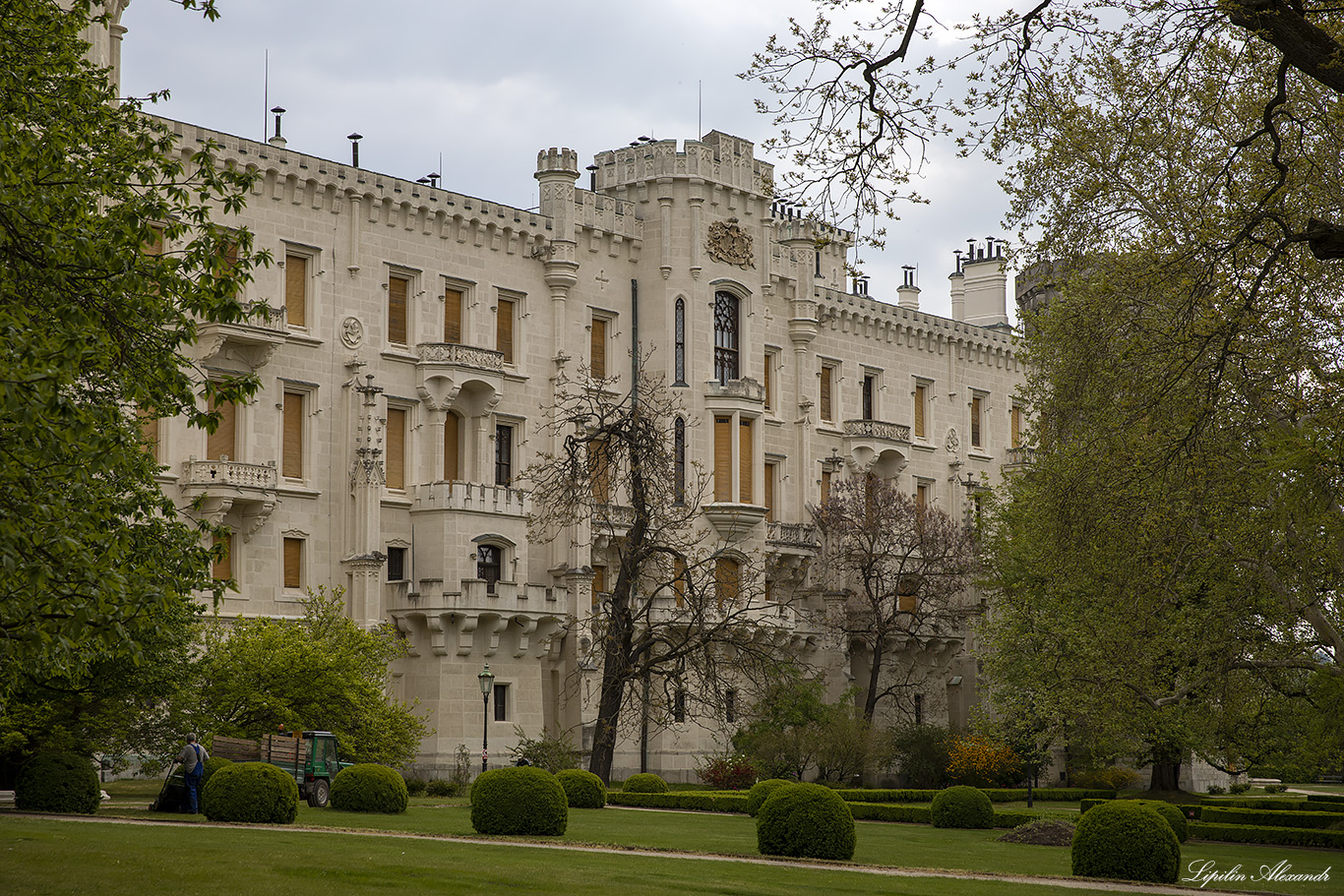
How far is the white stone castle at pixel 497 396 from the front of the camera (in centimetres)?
4206

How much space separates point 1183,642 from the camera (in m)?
30.0

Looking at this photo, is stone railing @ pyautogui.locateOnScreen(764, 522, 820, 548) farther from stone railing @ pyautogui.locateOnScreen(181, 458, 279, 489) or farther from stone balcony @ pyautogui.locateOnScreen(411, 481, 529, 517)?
stone railing @ pyautogui.locateOnScreen(181, 458, 279, 489)

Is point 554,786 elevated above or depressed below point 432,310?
below

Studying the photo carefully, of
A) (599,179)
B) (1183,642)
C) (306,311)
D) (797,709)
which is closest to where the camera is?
(1183,642)

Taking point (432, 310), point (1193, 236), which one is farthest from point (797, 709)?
point (1193, 236)

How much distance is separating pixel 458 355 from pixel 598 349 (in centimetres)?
681

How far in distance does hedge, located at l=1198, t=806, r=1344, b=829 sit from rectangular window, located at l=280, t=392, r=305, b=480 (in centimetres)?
2539

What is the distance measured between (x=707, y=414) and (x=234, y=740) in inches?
963

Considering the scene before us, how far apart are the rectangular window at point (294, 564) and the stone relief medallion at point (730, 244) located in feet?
58.3

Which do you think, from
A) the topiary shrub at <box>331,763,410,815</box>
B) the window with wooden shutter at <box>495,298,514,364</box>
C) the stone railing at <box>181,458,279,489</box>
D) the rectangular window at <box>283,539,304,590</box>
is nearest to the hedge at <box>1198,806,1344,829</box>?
the topiary shrub at <box>331,763,410,815</box>

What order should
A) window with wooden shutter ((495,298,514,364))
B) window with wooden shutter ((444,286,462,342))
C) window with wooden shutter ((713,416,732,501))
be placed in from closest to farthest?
window with wooden shutter ((444,286,462,342)), window with wooden shutter ((495,298,514,364)), window with wooden shutter ((713,416,732,501))

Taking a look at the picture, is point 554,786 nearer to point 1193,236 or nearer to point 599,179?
point 1193,236

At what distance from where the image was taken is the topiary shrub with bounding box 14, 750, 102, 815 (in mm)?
24375

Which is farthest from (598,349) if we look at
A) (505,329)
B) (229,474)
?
(229,474)
